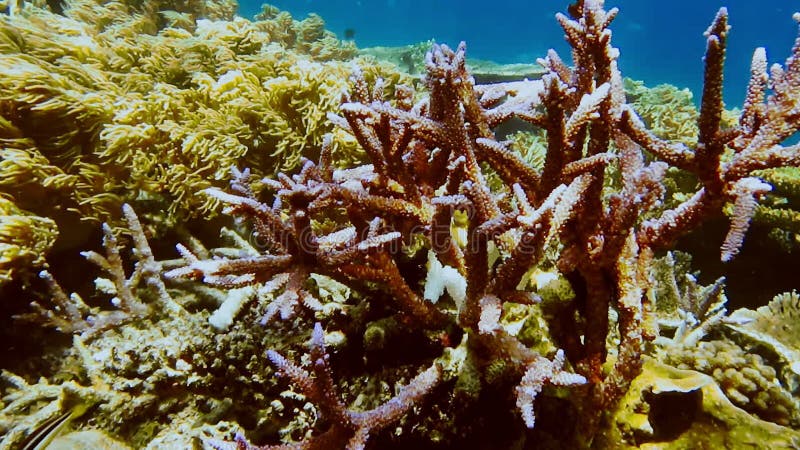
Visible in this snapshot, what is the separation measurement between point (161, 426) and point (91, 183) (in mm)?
2254

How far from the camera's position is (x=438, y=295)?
2330 millimetres

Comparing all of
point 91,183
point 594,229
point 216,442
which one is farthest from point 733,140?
point 91,183

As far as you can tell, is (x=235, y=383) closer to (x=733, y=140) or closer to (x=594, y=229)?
(x=594, y=229)

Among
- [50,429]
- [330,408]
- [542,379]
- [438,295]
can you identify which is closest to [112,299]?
[50,429]

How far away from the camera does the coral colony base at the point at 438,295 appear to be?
1.82 metres

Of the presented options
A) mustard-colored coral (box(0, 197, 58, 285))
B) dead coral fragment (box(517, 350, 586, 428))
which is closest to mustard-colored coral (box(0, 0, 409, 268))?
mustard-colored coral (box(0, 197, 58, 285))

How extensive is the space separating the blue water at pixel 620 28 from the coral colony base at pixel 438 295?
4306 centimetres

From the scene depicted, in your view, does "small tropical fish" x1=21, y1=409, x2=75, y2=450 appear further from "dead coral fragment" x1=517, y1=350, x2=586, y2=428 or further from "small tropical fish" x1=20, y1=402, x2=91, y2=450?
"dead coral fragment" x1=517, y1=350, x2=586, y2=428

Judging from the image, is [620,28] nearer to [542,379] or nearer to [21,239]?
[542,379]

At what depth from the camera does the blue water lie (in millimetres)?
54312

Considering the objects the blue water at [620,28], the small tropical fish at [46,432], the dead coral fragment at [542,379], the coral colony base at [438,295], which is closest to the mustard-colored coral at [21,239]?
the coral colony base at [438,295]

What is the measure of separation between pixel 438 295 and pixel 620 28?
77898 mm

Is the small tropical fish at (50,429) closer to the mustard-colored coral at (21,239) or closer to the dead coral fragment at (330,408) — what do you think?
the mustard-colored coral at (21,239)

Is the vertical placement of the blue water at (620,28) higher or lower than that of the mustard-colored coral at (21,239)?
higher
